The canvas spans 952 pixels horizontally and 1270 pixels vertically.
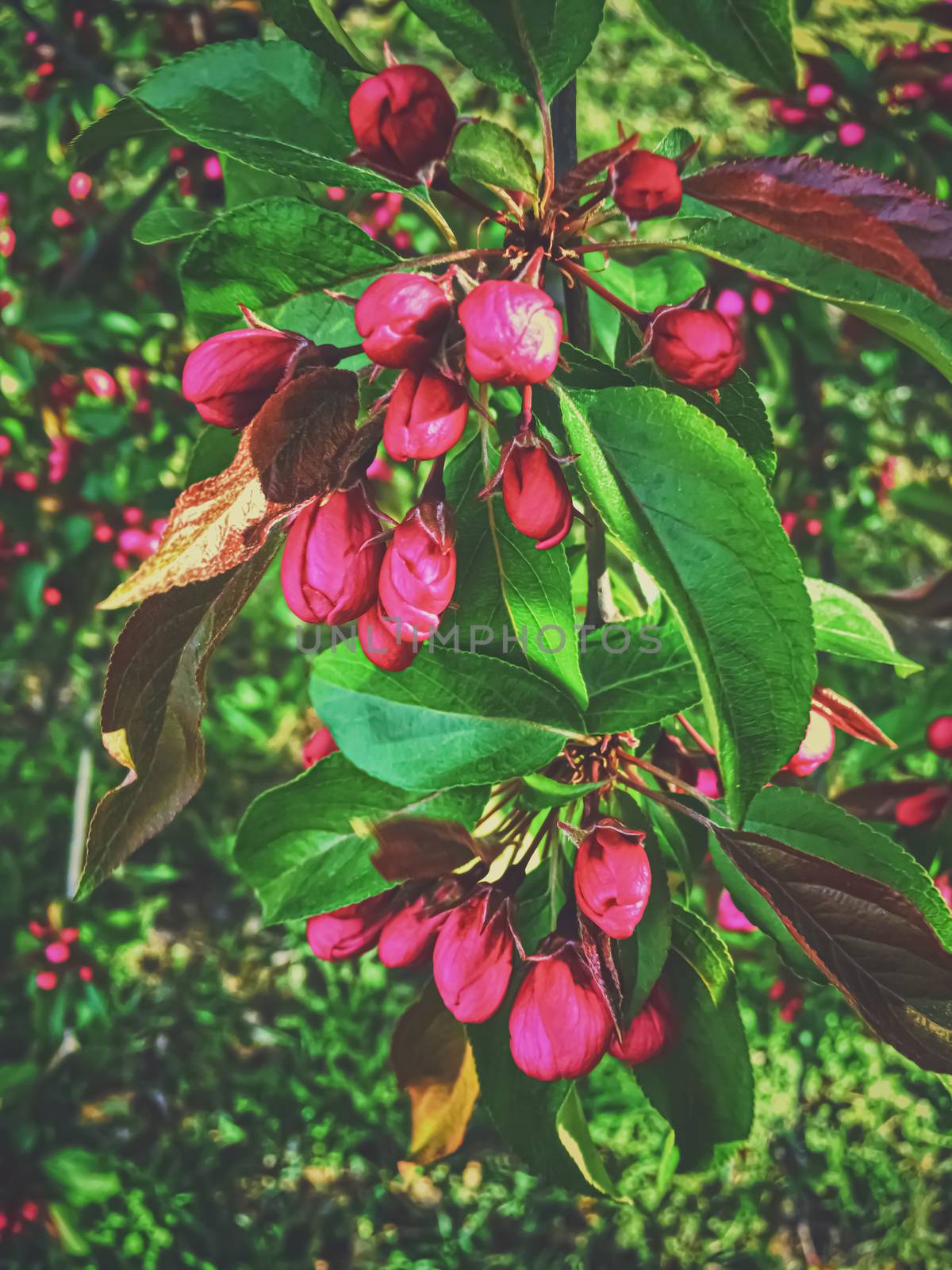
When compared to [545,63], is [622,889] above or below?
below

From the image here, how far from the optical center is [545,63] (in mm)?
527

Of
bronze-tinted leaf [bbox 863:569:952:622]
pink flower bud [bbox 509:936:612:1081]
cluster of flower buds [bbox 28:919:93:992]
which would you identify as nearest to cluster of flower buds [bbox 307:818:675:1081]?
pink flower bud [bbox 509:936:612:1081]

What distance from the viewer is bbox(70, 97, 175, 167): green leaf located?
0.55 m

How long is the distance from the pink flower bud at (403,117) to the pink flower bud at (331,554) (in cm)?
16

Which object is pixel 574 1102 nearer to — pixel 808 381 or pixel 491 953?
pixel 491 953

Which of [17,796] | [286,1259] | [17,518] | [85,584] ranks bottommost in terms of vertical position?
[286,1259]

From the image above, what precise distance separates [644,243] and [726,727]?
0.77 ft

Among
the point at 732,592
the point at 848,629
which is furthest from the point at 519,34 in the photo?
the point at 848,629

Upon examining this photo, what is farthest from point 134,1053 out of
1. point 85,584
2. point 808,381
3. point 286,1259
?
point 808,381

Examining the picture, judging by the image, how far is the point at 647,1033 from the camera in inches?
26.2

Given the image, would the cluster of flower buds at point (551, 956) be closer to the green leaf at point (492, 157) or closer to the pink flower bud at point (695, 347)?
the pink flower bud at point (695, 347)

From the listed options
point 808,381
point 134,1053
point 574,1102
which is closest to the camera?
point 574,1102

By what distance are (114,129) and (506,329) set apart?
0.32 metres

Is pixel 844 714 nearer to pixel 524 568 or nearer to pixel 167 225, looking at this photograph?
pixel 524 568
